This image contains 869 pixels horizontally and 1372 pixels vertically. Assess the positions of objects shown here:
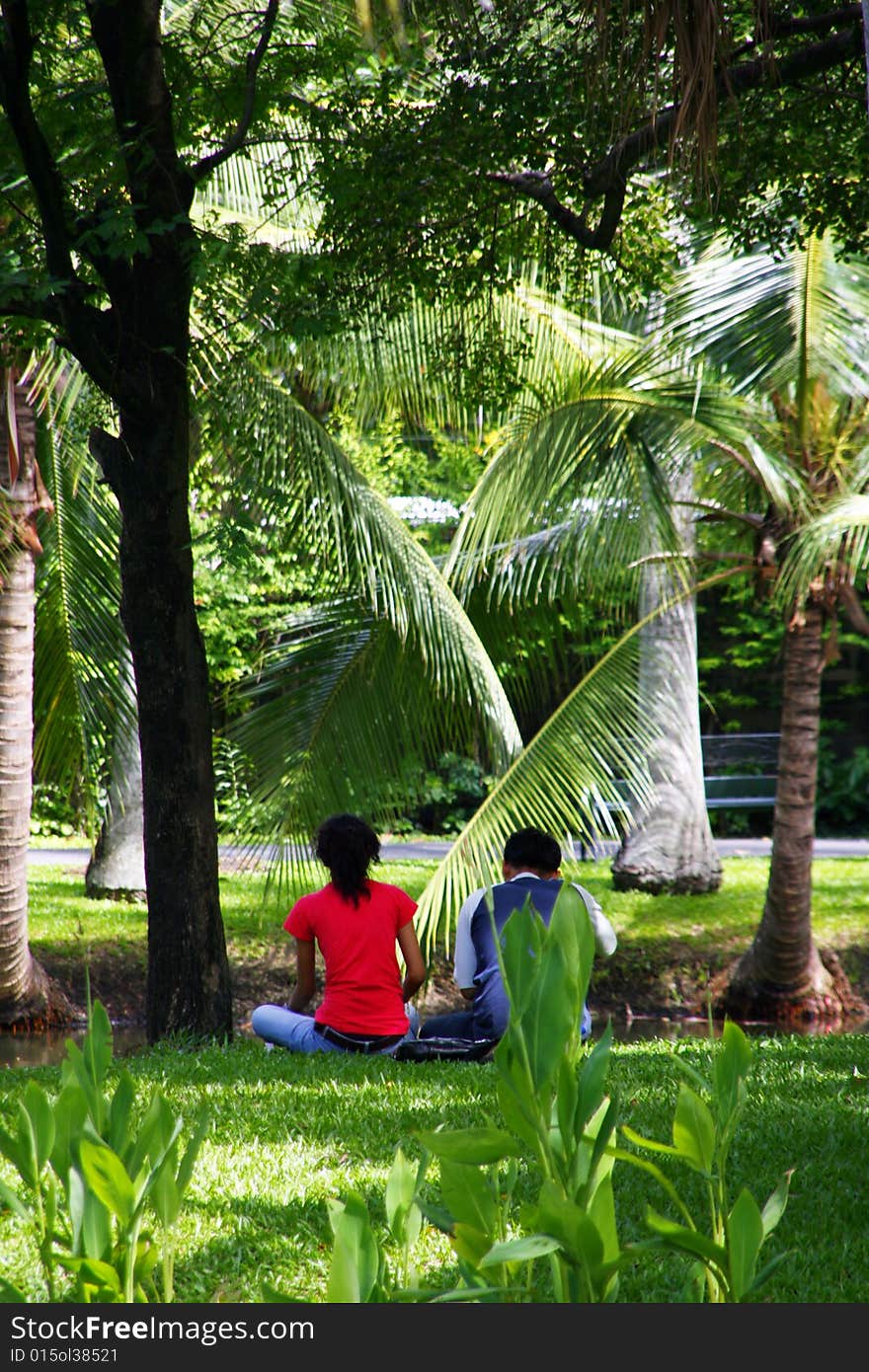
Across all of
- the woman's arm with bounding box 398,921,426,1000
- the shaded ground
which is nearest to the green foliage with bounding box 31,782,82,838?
the shaded ground

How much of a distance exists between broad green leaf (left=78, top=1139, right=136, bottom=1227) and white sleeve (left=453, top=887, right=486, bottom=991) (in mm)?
3851

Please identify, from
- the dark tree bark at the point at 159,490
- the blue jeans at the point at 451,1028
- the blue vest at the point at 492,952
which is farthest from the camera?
the blue jeans at the point at 451,1028

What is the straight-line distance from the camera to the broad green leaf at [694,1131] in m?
1.44

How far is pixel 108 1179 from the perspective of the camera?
1.38 metres

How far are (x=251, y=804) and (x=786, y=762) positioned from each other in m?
3.97

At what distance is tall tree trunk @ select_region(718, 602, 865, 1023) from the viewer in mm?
9383

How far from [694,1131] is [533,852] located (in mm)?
3820

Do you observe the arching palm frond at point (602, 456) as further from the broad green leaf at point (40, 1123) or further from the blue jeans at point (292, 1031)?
the broad green leaf at point (40, 1123)

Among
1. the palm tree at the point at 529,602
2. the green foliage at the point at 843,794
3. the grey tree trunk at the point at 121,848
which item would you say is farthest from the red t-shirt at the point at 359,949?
the green foliage at the point at 843,794

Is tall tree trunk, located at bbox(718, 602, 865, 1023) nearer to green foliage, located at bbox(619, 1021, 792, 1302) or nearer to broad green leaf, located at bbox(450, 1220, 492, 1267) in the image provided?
green foliage, located at bbox(619, 1021, 792, 1302)

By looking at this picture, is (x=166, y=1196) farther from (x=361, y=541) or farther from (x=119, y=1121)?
(x=361, y=541)
